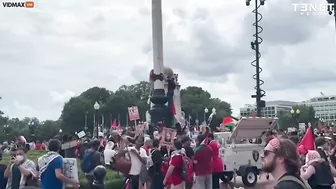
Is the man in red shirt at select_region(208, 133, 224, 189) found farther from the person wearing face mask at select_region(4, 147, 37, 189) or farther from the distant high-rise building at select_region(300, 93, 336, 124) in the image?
the distant high-rise building at select_region(300, 93, 336, 124)

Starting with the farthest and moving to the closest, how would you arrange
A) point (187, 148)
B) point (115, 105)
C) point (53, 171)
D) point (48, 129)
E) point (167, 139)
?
point (115, 105)
point (48, 129)
point (167, 139)
point (187, 148)
point (53, 171)

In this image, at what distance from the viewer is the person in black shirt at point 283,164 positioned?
4.07 m

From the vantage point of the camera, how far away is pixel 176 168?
1219 cm

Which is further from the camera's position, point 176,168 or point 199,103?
point 199,103

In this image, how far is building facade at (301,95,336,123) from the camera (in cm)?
15462

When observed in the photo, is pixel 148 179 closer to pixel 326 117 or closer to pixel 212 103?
pixel 212 103

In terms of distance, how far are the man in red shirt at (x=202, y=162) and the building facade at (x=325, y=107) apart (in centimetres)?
14295

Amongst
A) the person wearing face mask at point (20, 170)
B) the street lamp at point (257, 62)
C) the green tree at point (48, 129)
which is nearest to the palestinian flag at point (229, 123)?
the street lamp at point (257, 62)

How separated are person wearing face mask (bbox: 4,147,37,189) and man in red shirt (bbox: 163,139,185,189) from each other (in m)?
3.74

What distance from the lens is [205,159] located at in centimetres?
1374

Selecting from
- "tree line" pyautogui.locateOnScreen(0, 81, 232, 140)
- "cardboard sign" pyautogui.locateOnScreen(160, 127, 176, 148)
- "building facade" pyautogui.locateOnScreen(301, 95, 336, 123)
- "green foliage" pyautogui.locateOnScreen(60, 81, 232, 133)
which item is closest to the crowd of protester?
"cardboard sign" pyautogui.locateOnScreen(160, 127, 176, 148)

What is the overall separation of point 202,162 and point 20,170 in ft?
19.2

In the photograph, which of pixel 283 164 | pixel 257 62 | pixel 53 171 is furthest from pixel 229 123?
pixel 283 164

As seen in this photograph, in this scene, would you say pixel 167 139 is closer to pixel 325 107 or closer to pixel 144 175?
pixel 144 175
